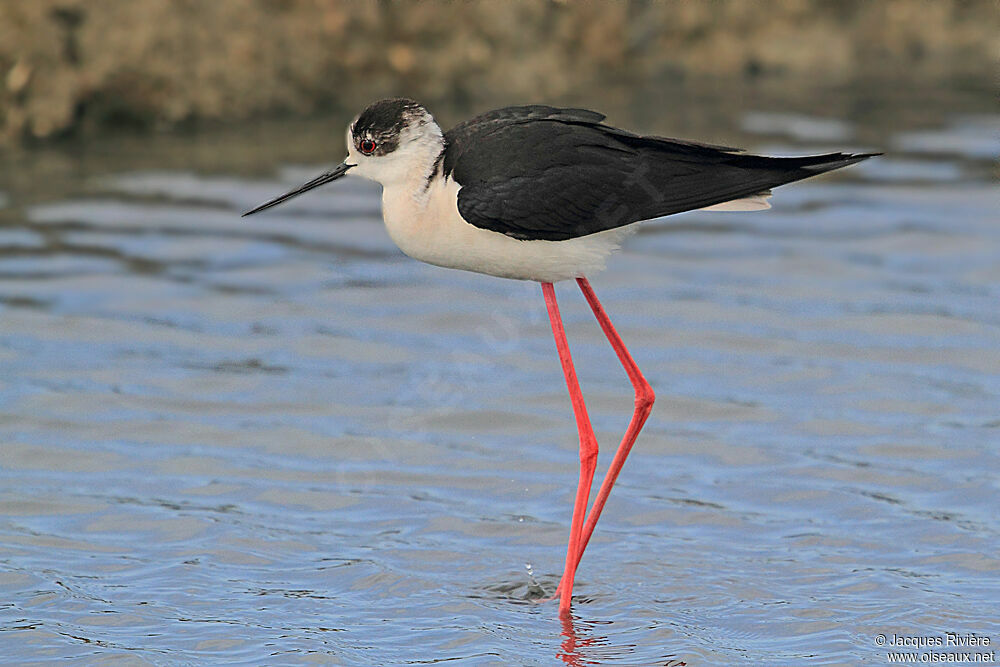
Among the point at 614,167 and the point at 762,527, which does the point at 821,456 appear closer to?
the point at 762,527

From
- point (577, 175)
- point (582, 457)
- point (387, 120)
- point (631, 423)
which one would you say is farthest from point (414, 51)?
point (577, 175)

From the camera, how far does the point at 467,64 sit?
44.6ft

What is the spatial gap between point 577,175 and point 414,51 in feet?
28.0

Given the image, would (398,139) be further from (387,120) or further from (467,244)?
(467,244)

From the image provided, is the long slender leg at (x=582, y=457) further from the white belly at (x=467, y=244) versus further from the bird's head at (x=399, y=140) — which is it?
the bird's head at (x=399, y=140)

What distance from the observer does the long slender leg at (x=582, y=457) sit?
17.7 ft

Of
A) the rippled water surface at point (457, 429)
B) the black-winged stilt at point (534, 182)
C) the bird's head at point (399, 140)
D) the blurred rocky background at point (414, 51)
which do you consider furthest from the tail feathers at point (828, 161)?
the blurred rocky background at point (414, 51)

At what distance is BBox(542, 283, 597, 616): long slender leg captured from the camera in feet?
17.7

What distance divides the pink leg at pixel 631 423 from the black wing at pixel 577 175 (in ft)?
1.40

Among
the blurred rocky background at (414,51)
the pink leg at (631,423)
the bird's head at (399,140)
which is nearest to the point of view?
the bird's head at (399,140)

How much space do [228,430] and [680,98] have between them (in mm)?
8049

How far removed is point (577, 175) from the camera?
5039 millimetres

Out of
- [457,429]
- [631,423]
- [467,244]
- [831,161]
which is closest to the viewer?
[831,161]

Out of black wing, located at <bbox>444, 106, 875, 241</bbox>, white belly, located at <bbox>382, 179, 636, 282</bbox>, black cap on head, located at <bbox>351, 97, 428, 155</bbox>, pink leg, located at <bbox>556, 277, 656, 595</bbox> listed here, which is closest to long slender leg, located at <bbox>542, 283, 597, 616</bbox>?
pink leg, located at <bbox>556, 277, 656, 595</bbox>
